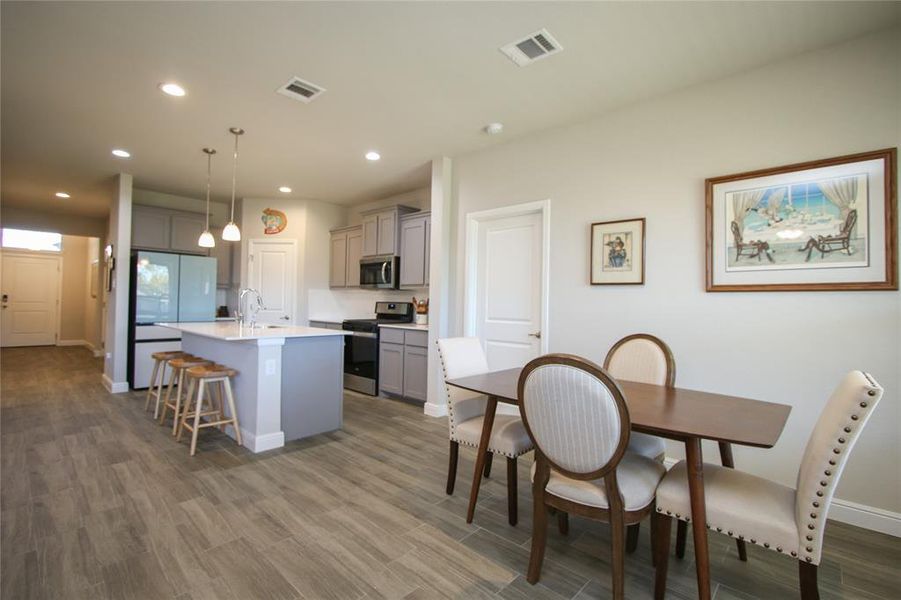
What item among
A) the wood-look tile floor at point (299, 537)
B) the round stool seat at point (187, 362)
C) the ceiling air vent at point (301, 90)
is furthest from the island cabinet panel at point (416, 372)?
the ceiling air vent at point (301, 90)

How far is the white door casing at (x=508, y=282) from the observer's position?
362 cm

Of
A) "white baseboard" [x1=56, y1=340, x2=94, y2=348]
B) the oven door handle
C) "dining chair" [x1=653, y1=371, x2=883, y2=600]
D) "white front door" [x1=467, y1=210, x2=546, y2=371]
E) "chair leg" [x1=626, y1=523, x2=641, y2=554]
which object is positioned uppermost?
"white front door" [x1=467, y1=210, x2=546, y2=371]

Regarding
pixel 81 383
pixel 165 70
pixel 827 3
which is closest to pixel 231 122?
pixel 165 70

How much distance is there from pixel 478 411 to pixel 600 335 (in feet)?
4.00

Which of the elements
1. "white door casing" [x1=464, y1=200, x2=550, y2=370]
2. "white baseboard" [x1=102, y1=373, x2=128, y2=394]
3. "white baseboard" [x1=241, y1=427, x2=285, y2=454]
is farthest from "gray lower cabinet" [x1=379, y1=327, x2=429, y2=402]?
"white baseboard" [x1=102, y1=373, x2=128, y2=394]

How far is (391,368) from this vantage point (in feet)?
16.2

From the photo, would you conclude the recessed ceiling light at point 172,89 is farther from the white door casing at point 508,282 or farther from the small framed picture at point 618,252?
the small framed picture at point 618,252

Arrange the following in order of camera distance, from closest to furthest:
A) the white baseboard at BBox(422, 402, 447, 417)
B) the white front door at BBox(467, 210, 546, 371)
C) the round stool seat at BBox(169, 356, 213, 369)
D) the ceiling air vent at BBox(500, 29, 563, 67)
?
the ceiling air vent at BBox(500, 29, 563, 67) < the round stool seat at BBox(169, 356, 213, 369) < the white front door at BBox(467, 210, 546, 371) < the white baseboard at BBox(422, 402, 447, 417)

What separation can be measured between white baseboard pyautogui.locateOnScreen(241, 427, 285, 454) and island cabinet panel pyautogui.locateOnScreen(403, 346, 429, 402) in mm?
1615

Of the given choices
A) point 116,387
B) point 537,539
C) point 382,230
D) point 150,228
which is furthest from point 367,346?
point 537,539

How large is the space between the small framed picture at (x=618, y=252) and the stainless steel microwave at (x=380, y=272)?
2.81 m

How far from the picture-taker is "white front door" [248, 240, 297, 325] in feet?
20.5

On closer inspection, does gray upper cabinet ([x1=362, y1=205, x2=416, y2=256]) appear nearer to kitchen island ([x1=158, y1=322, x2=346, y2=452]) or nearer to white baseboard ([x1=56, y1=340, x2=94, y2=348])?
kitchen island ([x1=158, y1=322, x2=346, y2=452])

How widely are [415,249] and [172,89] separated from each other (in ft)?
9.19
